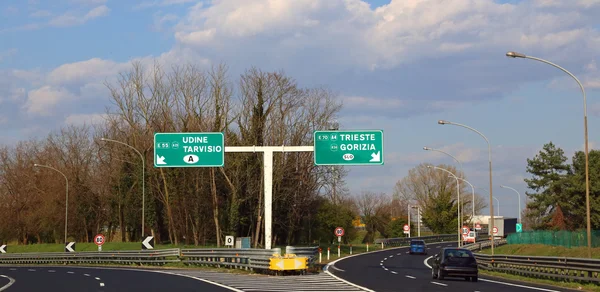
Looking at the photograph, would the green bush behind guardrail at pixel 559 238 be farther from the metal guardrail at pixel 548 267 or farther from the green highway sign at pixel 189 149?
the green highway sign at pixel 189 149

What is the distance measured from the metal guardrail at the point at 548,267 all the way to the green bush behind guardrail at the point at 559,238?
20.6 m

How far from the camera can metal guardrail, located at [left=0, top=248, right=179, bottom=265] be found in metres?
46.3

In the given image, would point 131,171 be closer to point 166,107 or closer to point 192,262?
point 166,107

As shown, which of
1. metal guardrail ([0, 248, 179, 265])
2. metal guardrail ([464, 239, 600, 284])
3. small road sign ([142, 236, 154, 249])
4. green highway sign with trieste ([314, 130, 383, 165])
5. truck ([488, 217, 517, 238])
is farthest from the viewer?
truck ([488, 217, 517, 238])

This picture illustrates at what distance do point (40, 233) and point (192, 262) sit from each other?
6016 centimetres

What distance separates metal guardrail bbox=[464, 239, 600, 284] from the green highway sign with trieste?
8098mm

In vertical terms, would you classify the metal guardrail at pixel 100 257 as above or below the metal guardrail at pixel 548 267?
below

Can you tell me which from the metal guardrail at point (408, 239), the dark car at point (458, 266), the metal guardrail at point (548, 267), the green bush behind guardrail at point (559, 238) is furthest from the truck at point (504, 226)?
the dark car at point (458, 266)

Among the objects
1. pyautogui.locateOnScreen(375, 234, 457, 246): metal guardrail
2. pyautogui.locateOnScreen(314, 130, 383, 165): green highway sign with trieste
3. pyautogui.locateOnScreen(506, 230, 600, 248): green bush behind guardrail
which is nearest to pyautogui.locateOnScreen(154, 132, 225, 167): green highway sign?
pyautogui.locateOnScreen(314, 130, 383, 165): green highway sign with trieste

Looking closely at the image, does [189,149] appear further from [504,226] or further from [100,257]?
[504,226]

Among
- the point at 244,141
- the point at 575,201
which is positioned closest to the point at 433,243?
the point at 575,201

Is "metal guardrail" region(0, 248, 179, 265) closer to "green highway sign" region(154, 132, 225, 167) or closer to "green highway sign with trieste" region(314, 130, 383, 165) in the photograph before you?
"green highway sign" region(154, 132, 225, 167)

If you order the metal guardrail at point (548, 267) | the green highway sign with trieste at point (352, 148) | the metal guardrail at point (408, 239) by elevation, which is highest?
the green highway sign with trieste at point (352, 148)

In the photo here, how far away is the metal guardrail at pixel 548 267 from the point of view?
86.3ft
